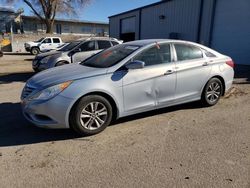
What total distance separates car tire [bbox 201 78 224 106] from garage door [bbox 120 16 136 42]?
1981cm

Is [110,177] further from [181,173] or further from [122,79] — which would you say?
[122,79]

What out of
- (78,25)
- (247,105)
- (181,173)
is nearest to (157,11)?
(247,105)

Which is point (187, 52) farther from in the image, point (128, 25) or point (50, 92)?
point (128, 25)

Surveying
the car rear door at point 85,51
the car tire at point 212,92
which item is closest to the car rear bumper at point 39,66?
the car rear door at point 85,51

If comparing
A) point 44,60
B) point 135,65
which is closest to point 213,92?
point 135,65

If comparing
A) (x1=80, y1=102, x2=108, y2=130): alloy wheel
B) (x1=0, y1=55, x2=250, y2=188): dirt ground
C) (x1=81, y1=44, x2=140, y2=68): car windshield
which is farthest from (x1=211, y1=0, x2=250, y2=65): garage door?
(x1=80, y1=102, x2=108, y2=130): alloy wheel

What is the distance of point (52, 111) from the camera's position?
160 inches

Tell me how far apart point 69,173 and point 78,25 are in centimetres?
5317

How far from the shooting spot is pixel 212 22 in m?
14.8

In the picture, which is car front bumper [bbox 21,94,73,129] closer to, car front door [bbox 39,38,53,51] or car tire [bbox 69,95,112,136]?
car tire [bbox 69,95,112,136]

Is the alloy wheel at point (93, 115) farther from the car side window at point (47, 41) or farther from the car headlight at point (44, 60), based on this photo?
the car side window at point (47, 41)

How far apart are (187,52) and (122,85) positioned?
1881 mm

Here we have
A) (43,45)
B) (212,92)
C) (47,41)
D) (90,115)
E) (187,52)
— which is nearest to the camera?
(90,115)

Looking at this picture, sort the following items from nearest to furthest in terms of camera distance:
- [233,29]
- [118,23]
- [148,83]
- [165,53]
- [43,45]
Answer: [148,83], [165,53], [233,29], [43,45], [118,23]
